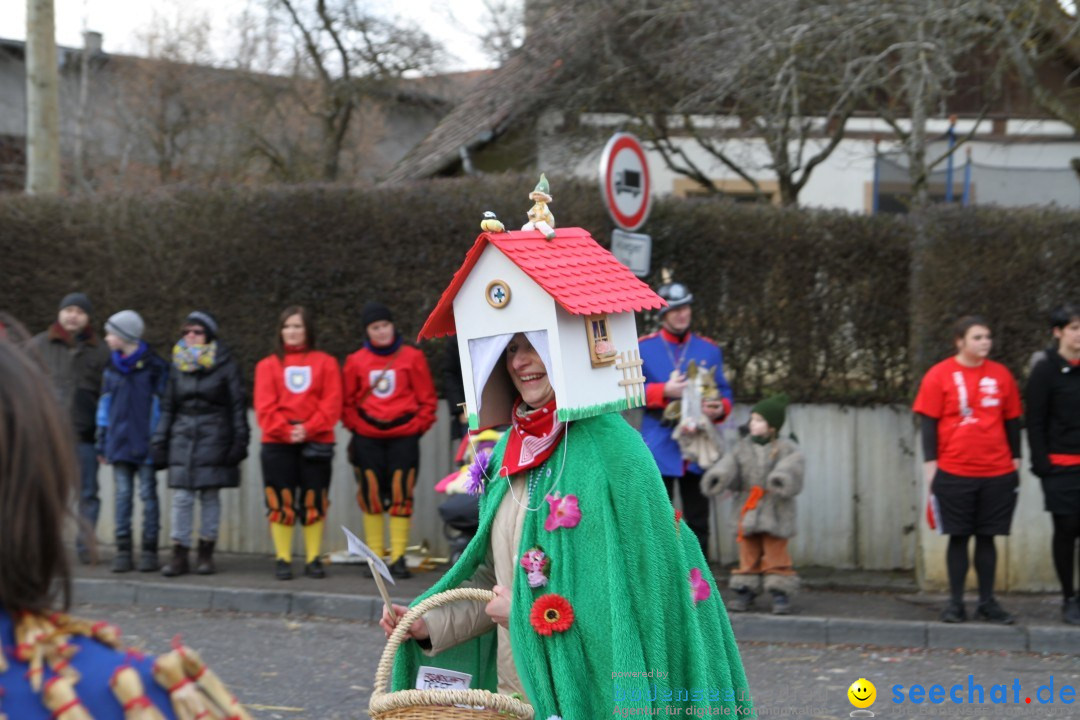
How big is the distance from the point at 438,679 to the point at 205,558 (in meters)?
7.05

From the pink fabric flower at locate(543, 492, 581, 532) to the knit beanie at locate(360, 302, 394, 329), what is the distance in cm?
657

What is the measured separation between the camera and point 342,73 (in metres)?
20.9

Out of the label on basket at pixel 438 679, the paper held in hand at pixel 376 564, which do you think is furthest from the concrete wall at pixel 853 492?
the paper held in hand at pixel 376 564

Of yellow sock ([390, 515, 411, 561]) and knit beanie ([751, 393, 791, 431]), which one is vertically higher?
knit beanie ([751, 393, 791, 431])

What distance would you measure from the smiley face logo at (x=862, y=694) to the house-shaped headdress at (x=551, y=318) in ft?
11.9

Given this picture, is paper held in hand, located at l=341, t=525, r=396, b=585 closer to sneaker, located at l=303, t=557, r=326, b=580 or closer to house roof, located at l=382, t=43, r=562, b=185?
sneaker, located at l=303, t=557, r=326, b=580

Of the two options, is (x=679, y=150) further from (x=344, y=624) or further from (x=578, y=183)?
(x=344, y=624)

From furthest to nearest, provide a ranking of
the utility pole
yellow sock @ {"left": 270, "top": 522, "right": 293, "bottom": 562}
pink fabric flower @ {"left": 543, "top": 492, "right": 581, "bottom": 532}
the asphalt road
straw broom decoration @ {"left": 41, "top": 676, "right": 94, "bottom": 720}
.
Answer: the utility pole < yellow sock @ {"left": 270, "top": 522, "right": 293, "bottom": 562} < the asphalt road < pink fabric flower @ {"left": 543, "top": 492, "right": 581, "bottom": 532} < straw broom decoration @ {"left": 41, "top": 676, "right": 94, "bottom": 720}

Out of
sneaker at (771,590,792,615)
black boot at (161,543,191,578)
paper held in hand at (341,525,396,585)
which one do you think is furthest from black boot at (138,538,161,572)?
paper held in hand at (341,525,396,585)

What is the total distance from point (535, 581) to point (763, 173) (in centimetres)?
1584

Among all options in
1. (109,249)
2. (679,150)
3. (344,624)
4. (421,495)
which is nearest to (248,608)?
(344,624)

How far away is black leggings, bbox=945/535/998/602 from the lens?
353 inches

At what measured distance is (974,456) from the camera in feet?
29.0

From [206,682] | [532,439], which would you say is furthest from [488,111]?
[206,682]
